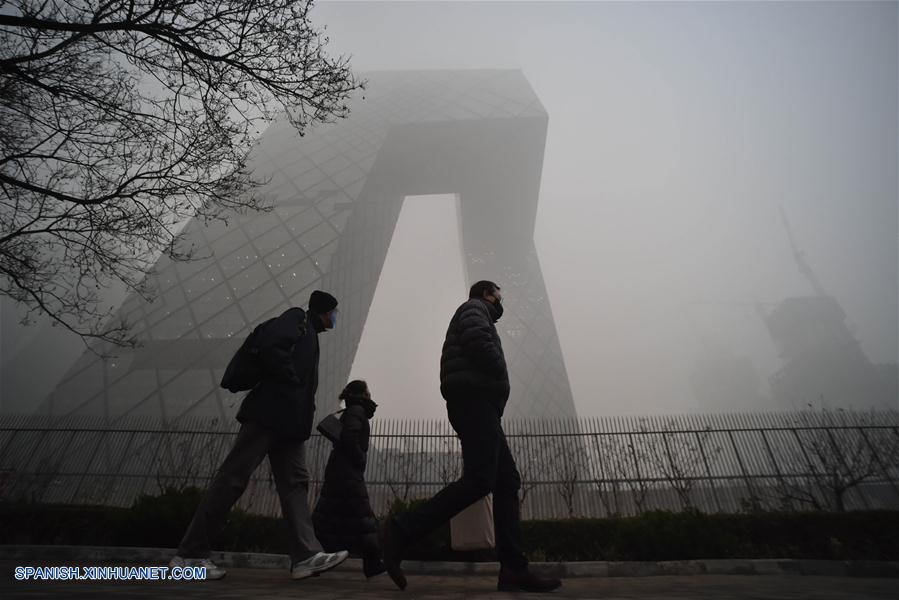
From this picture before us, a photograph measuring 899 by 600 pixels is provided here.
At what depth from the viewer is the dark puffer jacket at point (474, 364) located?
2.04m

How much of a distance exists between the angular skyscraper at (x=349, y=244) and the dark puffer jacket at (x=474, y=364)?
39.4 feet

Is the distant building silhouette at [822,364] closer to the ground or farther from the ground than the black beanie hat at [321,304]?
farther from the ground

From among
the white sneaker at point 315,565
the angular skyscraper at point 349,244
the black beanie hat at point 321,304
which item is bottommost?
the white sneaker at point 315,565

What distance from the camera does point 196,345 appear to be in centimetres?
1455

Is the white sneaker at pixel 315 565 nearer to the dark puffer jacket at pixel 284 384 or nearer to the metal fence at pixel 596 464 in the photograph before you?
the dark puffer jacket at pixel 284 384

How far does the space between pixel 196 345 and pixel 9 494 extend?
778 cm

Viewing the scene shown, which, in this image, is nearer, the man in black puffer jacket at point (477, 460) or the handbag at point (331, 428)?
the man in black puffer jacket at point (477, 460)

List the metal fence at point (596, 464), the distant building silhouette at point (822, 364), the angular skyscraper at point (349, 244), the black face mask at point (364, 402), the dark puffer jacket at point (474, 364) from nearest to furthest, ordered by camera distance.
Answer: the dark puffer jacket at point (474, 364) → the black face mask at point (364, 402) → the metal fence at point (596, 464) → the angular skyscraper at point (349, 244) → the distant building silhouette at point (822, 364)

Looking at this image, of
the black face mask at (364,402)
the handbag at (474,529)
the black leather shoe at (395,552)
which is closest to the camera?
the black leather shoe at (395,552)

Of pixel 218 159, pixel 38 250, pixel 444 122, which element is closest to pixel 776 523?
pixel 218 159

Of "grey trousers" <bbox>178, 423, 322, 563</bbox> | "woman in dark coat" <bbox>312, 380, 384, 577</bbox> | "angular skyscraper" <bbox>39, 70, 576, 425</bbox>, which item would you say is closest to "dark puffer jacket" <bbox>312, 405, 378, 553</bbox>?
"woman in dark coat" <bbox>312, 380, 384, 577</bbox>

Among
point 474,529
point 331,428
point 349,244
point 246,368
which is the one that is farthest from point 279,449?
point 349,244

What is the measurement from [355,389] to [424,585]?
1380 millimetres

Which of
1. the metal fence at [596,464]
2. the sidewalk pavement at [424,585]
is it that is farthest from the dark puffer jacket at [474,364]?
the metal fence at [596,464]
